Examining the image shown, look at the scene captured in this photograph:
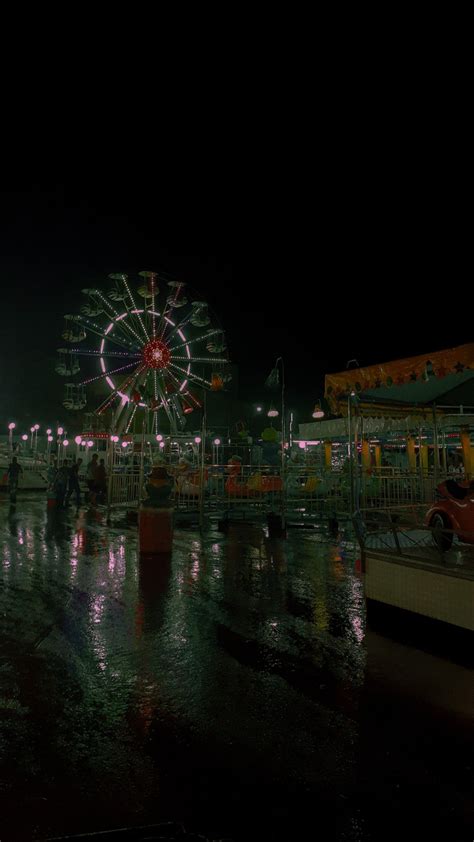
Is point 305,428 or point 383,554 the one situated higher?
point 305,428

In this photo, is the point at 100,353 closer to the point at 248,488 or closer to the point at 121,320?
the point at 121,320

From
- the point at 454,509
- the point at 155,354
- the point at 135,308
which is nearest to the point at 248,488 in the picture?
the point at 454,509

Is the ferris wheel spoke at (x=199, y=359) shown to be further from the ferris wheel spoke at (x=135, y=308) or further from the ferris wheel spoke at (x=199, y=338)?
the ferris wheel spoke at (x=135, y=308)

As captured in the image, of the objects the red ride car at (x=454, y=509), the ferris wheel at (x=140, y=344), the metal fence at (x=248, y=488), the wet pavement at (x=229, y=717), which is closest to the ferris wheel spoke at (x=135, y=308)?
the ferris wheel at (x=140, y=344)

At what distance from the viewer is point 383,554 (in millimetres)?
5500

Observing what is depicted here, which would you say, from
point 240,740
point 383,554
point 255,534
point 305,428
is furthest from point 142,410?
point 240,740

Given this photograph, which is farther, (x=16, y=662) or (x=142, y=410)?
(x=142, y=410)

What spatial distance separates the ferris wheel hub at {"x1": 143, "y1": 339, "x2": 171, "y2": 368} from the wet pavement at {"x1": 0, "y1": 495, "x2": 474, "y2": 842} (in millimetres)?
19252

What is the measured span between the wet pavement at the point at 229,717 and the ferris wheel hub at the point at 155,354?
19.3m

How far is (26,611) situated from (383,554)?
4.18 m

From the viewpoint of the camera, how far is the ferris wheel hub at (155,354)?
25.7m

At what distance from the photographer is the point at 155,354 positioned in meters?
25.8

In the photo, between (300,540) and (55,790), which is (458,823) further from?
(300,540)

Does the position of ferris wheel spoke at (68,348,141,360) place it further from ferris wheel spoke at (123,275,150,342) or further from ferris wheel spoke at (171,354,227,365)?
ferris wheel spoke at (171,354,227,365)
